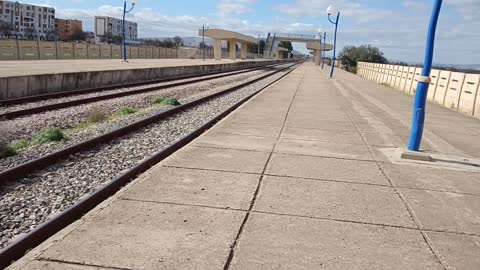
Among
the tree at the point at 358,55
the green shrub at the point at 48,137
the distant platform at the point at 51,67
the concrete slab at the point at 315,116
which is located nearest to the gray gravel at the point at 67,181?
the green shrub at the point at 48,137

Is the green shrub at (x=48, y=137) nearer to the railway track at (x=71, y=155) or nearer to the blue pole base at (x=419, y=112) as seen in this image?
the railway track at (x=71, y=155)

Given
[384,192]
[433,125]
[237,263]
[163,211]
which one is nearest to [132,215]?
[163,211]

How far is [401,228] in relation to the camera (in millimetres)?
4328

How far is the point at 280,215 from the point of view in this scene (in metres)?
4.50

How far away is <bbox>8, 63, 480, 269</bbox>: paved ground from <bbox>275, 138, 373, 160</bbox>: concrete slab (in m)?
0.04

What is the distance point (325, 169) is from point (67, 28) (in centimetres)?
16495

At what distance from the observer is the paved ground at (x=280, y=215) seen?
3.55 meters

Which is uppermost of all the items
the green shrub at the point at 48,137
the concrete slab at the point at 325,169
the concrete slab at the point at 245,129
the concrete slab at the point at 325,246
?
the concrete slab at the point at 325,246

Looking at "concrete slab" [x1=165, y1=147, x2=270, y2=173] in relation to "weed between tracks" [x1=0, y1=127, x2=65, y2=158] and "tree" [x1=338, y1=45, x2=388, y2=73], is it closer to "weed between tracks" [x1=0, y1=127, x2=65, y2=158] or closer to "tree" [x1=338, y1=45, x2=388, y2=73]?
"weed between tracks" [x1=0, y1=127, x2=65, y2=158]

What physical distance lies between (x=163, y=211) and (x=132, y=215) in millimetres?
315

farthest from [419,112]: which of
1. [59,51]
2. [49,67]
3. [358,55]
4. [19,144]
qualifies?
[358,55]

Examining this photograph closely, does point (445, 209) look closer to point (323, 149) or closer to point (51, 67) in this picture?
point (323, 149)

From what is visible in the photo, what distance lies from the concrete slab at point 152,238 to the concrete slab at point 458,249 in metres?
1.81

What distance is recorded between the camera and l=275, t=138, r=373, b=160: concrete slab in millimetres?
7547
